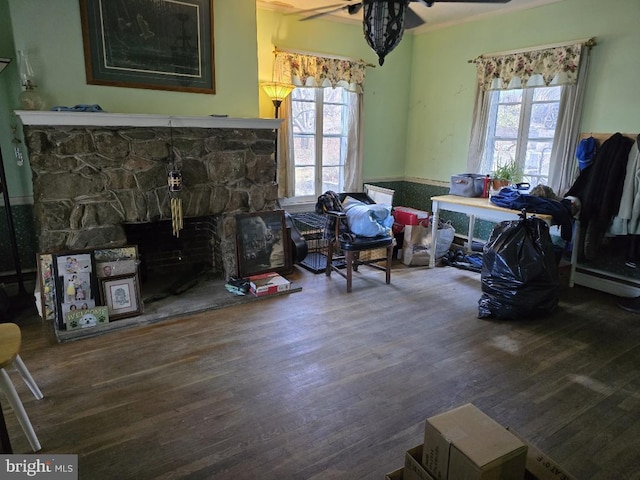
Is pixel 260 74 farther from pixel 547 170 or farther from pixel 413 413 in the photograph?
pixel 413 413

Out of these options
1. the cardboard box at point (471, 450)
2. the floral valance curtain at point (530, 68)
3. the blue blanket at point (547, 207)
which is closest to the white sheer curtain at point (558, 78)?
the floral valance curtain at point (530, 68)

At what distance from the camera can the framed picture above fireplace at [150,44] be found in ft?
9.70

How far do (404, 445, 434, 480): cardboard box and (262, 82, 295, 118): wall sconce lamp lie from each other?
3.42m

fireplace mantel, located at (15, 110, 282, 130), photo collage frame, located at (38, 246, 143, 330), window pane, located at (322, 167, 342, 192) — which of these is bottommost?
photo collage frame, located at (38, 246, 143, 330)

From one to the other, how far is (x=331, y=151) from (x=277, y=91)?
1163mm

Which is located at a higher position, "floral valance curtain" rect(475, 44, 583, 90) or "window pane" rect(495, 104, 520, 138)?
"floral valance curtain" rect(475, 44, 583, 90)

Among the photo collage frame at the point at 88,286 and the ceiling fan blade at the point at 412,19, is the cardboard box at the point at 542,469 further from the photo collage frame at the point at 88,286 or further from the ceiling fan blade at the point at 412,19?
the photo collage frame at the point at 88,286

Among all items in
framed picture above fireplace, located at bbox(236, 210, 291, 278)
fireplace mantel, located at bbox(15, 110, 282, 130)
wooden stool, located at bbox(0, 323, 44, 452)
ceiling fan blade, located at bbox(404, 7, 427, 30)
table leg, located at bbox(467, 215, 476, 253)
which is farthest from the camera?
table leg, located at bbox(467, 215, 476, 253)

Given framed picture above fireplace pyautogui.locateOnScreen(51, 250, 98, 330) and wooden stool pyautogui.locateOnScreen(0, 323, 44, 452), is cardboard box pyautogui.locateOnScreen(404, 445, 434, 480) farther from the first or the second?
framed picture above fireplace pyautogui.locateOnScreen(51, 250, 98, 330)

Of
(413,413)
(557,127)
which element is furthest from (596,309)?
(413,413)

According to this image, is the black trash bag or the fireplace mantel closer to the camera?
the fireplace mantel

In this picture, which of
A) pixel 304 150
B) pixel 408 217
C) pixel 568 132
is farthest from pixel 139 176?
pixel 568 132

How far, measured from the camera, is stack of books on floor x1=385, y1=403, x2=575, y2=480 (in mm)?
1208

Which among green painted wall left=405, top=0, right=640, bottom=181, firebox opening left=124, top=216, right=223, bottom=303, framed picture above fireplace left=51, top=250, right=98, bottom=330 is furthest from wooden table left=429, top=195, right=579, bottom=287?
framed picture above fireplace left=51, top=250, right=98, bottom=330
